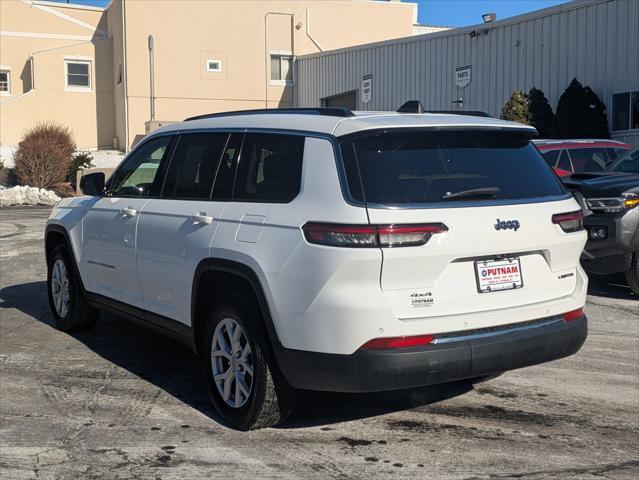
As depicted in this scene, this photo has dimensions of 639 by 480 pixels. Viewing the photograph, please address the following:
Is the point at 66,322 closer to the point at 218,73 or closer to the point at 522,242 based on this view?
the point at 522,242

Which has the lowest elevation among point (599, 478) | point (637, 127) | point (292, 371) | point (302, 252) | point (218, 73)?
point (599, 478)

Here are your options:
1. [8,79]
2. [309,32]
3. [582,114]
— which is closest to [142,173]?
[582,114]

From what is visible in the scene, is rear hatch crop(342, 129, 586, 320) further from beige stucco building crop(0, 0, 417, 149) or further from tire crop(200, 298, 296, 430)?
beige stucco building crop(0, 0, 417, 149)

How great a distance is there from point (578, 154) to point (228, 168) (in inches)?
317

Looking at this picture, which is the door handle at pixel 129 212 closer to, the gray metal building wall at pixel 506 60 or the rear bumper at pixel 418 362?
the rear bumper at pixel 418 362

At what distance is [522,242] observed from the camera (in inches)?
179

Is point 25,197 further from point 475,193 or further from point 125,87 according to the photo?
point 475,193

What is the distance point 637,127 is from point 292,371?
17581 millimetres

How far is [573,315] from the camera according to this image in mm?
4902

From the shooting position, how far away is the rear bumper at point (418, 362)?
4207 millimetres

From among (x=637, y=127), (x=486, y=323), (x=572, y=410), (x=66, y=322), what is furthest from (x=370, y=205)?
(x=637, y=127)

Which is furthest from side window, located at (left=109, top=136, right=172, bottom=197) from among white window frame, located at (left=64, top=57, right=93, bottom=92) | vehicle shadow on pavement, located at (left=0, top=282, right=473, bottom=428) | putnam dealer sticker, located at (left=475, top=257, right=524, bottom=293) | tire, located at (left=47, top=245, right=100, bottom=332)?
white window frame, located at (left=64, top=57, right=93, bottom=92)

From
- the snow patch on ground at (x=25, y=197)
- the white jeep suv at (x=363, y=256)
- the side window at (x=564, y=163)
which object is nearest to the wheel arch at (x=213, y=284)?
the white jeep suv at (x=363, y=256)

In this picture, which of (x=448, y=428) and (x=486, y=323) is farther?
(x=448, y=428)
